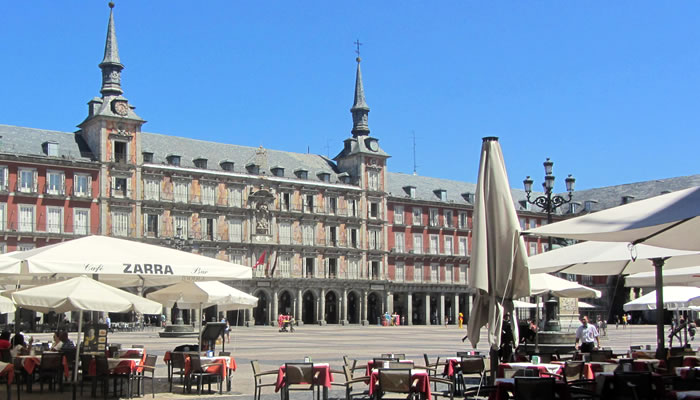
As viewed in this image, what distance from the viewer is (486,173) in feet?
33.8

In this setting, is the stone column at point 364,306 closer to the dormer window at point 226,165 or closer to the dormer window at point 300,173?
the dormer window at point 300,173

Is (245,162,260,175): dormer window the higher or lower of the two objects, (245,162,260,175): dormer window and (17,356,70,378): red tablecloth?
the higher

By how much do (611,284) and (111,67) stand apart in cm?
4724

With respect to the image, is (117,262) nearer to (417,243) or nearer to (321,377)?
(321,377)

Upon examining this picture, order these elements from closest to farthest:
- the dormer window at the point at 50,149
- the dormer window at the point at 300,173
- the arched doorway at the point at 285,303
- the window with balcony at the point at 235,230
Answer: the dormer window at the point at 50,149, the window with balcony at the point at 235,230, the arched doorway at the point at 285,303, the dormer window at the point at 300,173

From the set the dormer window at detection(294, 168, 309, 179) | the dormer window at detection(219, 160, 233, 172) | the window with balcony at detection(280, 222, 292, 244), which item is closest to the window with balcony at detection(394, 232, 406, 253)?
the dormer window at detection(294, 168, 309, 179)

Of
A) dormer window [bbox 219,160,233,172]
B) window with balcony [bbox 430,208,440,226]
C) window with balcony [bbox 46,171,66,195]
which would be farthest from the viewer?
window with balcony [bbox 430,208,440,226]

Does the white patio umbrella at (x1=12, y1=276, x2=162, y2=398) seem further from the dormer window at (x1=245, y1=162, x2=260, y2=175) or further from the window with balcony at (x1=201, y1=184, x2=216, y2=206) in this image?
the dormer window at (x1=245, y1=162, x2=260, y2=175)

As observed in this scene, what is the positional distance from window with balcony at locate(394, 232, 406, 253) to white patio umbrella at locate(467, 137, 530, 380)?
6170 centimetres

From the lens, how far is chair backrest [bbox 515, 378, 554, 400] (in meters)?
9.19

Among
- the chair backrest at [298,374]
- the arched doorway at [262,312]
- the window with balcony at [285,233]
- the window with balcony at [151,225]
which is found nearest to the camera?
the chair backrest at [298,374]

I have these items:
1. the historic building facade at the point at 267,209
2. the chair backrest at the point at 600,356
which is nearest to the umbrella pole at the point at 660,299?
the chair backrest at the point at 600,356

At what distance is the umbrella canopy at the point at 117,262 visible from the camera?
38.5 feet

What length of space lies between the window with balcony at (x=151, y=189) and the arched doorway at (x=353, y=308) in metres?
19.0
